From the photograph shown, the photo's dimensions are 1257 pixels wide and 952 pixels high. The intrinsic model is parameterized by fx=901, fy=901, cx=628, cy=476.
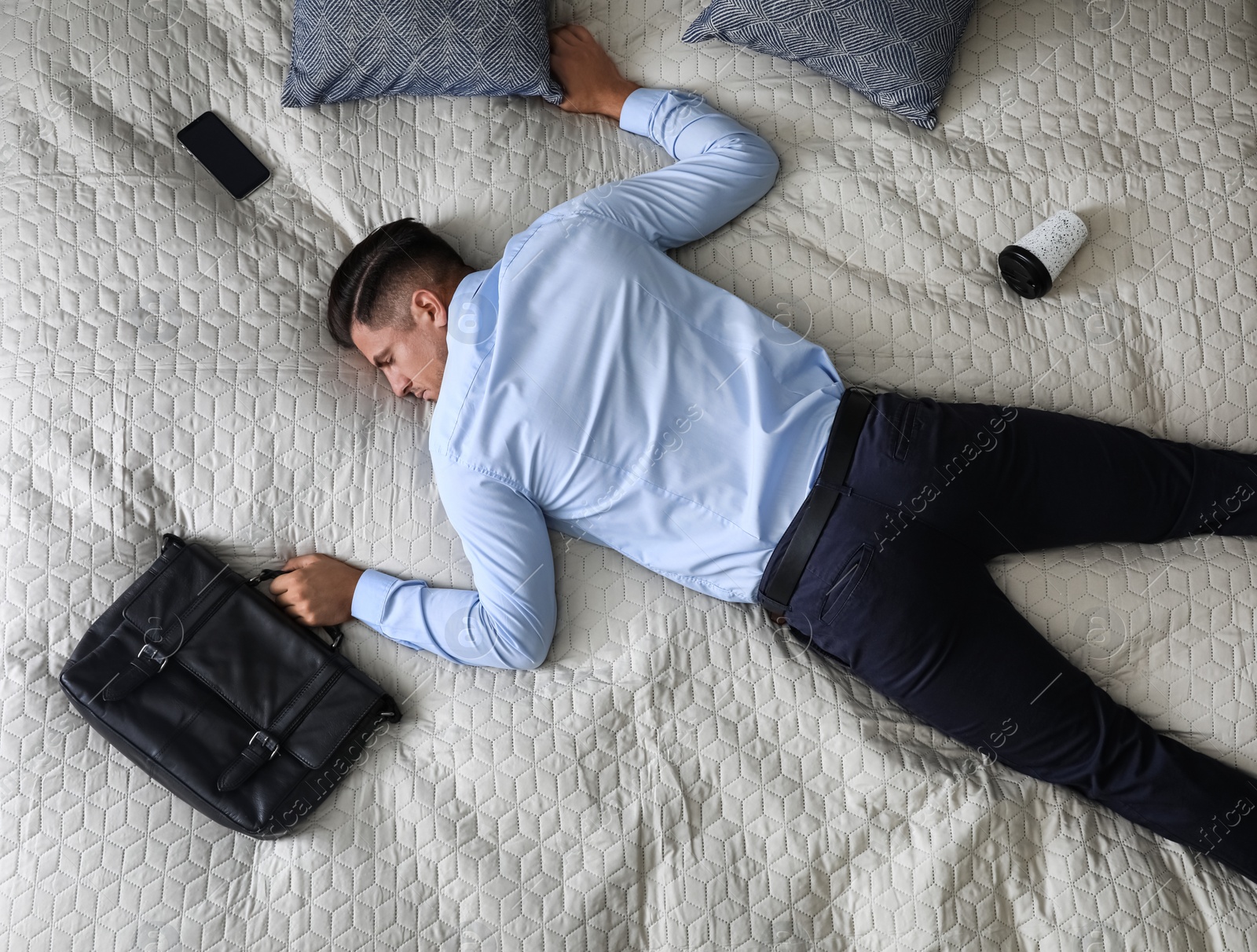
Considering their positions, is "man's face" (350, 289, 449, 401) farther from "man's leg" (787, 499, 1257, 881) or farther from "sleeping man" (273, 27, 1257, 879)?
"man's leg" (787, 499, 1257, 881)

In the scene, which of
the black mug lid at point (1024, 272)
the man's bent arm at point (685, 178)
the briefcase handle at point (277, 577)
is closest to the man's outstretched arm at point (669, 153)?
the man's bent arm at point (685, 178)

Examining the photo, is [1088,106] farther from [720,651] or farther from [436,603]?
[436,603]

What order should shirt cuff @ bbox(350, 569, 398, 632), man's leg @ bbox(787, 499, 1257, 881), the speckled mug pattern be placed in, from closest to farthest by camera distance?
man's leg @ bbox(787, 499, 1257, 881) → shirt cuff @ bbox(350, 569, 398, 632) → the speckled mug pattern

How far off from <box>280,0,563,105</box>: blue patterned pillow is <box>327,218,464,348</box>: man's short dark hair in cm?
26

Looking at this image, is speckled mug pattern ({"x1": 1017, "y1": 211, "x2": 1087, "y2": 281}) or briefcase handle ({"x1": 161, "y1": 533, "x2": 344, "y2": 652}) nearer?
briefcase handle ({"x1": 161, "y1": 533, "x2": 344, "y2": 652})

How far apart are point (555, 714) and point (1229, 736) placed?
892 millimetres

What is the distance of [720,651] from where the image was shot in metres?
1.23

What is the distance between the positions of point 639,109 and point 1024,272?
2.14 feet

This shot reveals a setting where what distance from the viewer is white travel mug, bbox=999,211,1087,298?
1.34m

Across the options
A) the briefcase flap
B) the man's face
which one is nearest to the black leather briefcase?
the briefcase flap

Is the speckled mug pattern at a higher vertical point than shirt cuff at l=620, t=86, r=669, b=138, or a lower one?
lower

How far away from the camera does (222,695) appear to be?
1.19m

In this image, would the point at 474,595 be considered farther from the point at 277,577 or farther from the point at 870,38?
the point at 870,38

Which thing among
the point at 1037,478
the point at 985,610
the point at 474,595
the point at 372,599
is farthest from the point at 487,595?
the point at 1037,478
